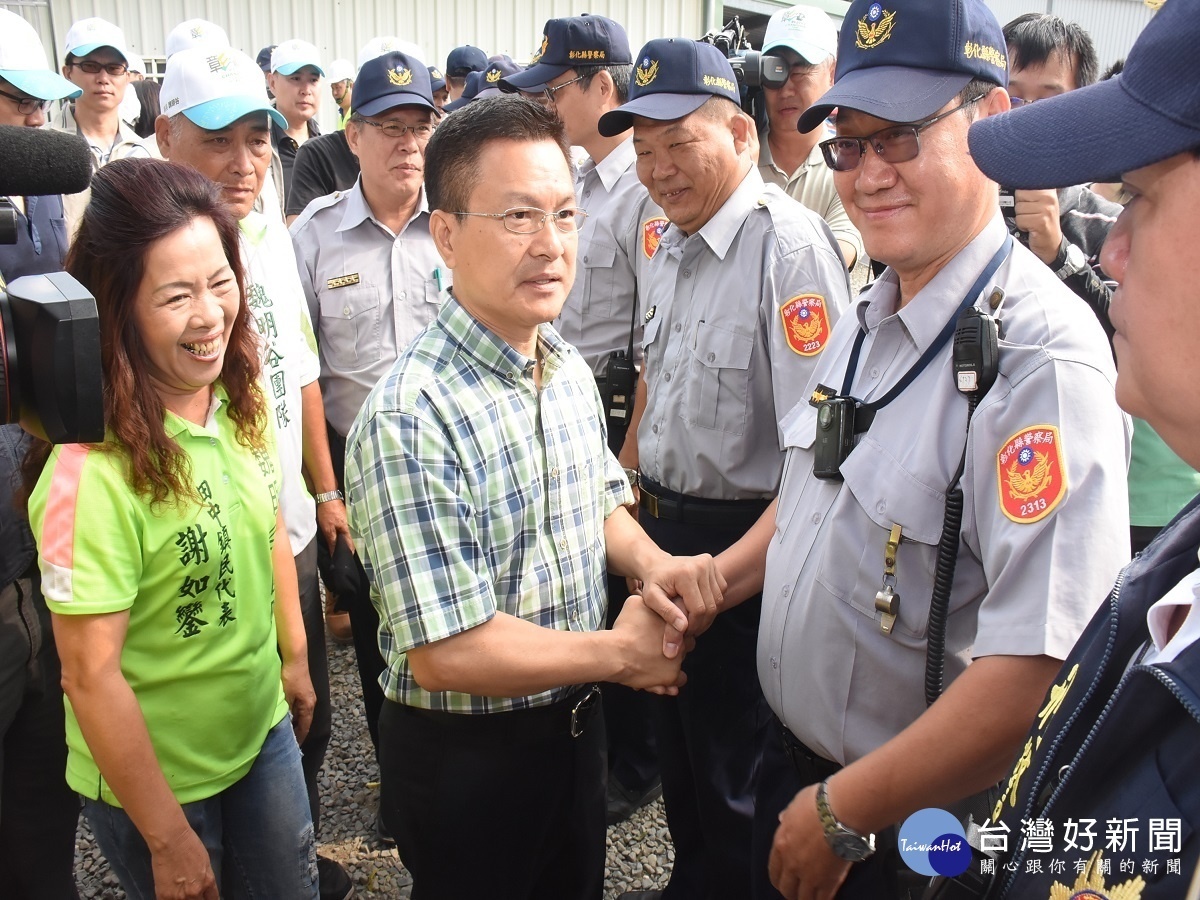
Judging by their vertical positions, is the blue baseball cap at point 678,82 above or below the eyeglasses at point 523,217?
above

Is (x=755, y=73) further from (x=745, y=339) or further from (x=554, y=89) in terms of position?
(x=745, y=339)

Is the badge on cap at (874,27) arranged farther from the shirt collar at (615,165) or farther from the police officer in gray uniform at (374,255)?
the shirt collar at (615,165)

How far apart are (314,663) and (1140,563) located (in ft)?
7.86

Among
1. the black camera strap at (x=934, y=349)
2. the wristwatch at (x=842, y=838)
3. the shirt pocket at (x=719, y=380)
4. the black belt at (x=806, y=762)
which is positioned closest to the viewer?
the wristwatch at (x=842, y=838)

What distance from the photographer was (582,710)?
2043 mm

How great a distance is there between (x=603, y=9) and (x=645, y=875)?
11116mm

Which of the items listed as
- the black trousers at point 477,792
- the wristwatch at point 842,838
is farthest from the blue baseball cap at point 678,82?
the wristwatch at point 842,838

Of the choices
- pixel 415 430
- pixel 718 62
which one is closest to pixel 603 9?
pixel 718 62

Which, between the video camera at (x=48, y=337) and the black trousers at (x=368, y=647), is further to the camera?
the black trousers at (x=368, y=647)

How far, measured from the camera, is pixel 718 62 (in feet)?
9.62

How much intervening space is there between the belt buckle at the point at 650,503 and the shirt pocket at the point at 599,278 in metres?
1.08

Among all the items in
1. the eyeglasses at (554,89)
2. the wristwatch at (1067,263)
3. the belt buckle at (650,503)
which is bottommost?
the belt buckle at (650,503)

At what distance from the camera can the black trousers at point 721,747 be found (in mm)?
2617

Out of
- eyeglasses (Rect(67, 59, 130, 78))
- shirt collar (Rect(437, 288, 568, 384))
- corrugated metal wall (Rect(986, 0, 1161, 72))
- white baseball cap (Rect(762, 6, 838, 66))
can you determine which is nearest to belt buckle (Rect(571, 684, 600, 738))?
shirt collar (Rect(437, 288, 568, 384))
